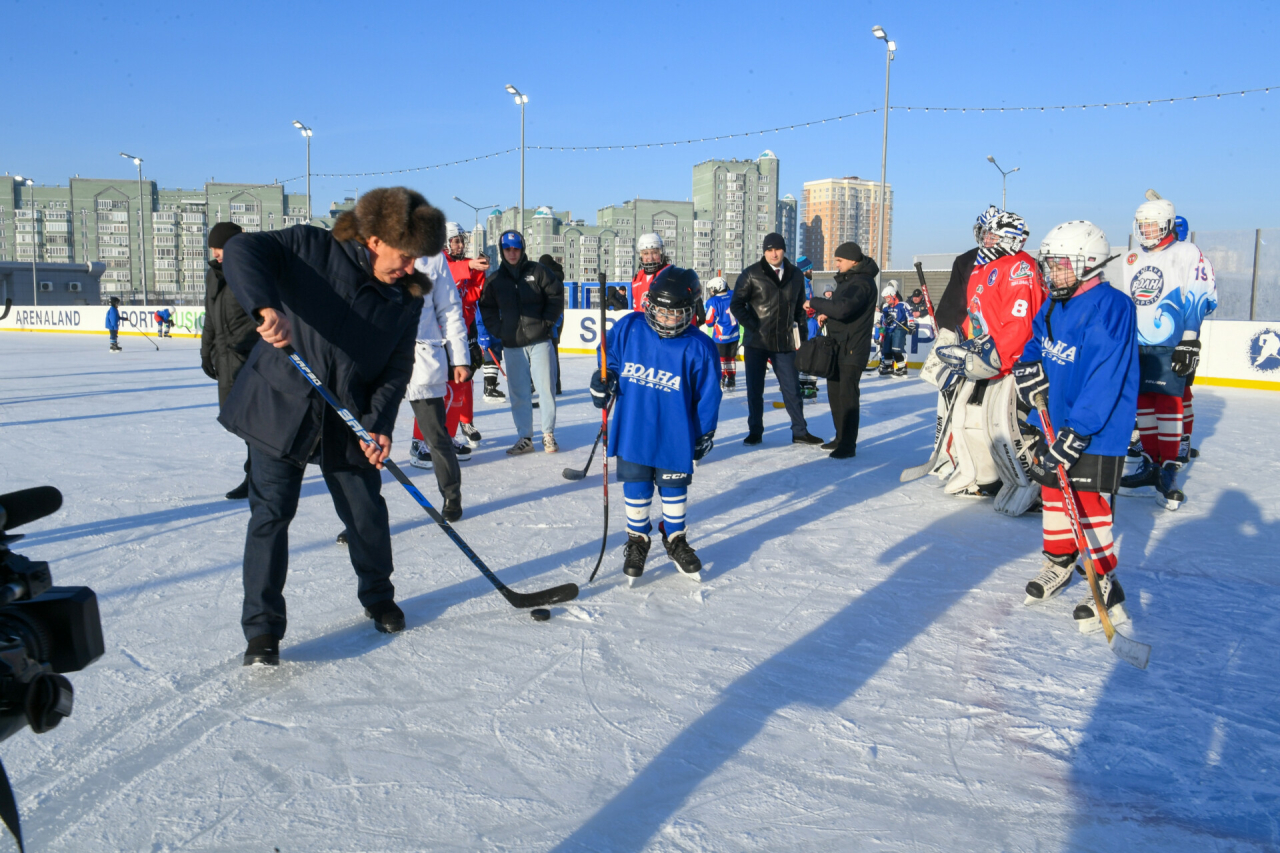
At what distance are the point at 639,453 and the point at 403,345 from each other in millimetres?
1149

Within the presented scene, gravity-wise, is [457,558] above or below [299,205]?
below

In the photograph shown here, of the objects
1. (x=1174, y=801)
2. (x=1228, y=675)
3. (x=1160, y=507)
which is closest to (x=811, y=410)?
(x=1160, y=507)

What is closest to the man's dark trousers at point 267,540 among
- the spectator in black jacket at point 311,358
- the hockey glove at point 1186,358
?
the spectator in black jacket at point 311,358

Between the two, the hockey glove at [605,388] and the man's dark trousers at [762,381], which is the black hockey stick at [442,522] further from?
the man's dark trousers at [762,381]

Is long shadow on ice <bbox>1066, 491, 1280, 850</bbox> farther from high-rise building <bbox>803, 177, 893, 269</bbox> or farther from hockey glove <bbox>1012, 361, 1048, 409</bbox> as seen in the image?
high-rise building <bbox>803, 177, 893, 269</bbox>

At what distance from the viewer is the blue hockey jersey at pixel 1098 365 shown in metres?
3.06

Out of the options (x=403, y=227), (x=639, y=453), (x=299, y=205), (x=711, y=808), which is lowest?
(x=711, y=808)

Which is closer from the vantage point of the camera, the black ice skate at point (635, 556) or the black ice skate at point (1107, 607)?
the black ice skate at point (1107, 607)

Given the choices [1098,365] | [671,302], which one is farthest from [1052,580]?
[671,302]

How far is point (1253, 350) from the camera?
41.0 feet

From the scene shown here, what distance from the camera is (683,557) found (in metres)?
3.79

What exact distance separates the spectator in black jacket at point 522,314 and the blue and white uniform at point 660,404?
8.71 ft

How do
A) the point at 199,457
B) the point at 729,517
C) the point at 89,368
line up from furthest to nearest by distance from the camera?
1. the point at 89,368
2. the point at 199,457
3. the point at 729,517

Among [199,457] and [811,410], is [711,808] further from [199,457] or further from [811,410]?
[811,410]
